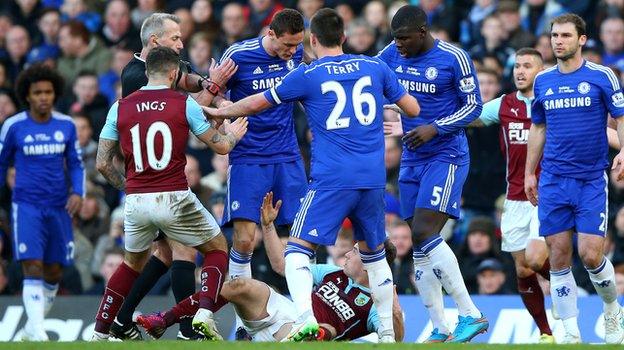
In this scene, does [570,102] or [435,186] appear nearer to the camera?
[570,102]

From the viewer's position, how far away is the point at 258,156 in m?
14.4

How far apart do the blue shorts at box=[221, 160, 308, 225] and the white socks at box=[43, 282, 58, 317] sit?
12.9ft

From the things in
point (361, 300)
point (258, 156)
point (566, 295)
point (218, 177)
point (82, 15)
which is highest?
point (82, 15)

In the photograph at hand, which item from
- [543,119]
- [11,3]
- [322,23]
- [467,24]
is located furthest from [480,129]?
[11,3]

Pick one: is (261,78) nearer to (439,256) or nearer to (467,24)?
(439,256)

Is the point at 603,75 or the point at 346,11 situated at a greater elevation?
the point at 346,11

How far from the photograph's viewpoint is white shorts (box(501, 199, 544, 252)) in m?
15.7

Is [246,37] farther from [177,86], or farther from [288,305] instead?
[288,305]

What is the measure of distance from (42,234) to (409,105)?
19.9ft

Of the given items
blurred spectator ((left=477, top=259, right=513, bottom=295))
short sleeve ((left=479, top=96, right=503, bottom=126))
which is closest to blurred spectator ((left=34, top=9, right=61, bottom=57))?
blurred spectator ((left=477, top=259, right=513, bottom=295))

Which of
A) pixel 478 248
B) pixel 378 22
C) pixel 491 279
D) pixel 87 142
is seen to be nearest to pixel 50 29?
pixel 87 142

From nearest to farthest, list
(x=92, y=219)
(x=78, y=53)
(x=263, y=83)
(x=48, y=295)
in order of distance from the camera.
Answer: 1. (x=263, y=83)
2. (x=48, y=295)
3. (x=92, y=219)
4. (x=78, y=53)

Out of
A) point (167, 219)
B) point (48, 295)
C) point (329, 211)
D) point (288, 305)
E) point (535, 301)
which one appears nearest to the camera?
point (329, 211)

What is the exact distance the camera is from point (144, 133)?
1299 centimetres
